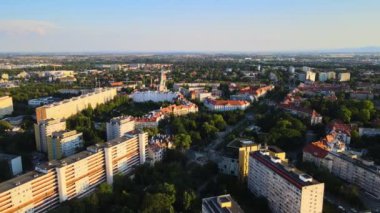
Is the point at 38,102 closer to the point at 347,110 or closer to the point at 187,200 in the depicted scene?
the point at 187,200

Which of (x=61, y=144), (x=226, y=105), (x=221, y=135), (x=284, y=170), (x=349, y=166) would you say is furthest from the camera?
(x=226, y=105)

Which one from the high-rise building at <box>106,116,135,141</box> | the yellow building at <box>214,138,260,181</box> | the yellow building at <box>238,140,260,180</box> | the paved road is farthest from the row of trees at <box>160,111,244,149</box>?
the yellow building at <box>238,140,260,180</box>

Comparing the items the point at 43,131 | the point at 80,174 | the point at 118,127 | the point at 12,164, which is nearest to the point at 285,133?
the point at 118,127

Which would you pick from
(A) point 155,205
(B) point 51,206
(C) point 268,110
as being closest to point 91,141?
(B) point 51,206

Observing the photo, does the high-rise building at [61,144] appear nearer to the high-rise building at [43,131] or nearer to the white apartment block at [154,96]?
the high-rise building at [43,131]

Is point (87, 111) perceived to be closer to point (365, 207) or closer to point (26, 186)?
point (26, 186)
